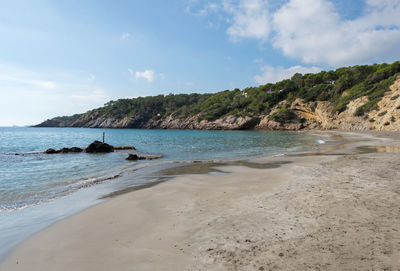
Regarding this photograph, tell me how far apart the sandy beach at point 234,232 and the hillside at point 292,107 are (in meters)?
42.9

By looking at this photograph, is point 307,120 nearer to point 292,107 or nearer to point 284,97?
point 292,107

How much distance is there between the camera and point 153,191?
349 inches

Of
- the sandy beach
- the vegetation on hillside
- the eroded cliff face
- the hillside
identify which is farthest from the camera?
the vegetation on hillside

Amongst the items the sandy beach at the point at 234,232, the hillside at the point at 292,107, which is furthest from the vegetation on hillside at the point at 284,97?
the sandy beach at the point at 234,232

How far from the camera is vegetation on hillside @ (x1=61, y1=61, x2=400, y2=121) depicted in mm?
58688

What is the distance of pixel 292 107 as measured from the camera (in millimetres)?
76500

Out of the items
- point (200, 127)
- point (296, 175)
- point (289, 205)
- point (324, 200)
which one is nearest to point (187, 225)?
point (289, 205)

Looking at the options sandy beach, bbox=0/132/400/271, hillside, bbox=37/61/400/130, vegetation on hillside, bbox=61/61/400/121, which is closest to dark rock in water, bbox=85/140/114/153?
sandy beach, bbox=0/132/400/271

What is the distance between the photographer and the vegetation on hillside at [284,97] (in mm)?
58688

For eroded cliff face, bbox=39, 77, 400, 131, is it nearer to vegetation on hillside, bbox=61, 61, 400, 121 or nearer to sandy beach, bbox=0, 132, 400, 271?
vegetation on hillside, bbox=61, 61, 400, 121

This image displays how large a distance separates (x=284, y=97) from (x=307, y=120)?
17.7 metres

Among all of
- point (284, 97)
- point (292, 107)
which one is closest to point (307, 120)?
point (292, 107)

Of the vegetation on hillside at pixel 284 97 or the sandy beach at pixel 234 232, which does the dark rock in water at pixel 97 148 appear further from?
the vegetation on hillside at pixel 284 97

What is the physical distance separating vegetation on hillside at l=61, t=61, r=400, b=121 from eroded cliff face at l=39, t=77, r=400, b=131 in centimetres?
204
